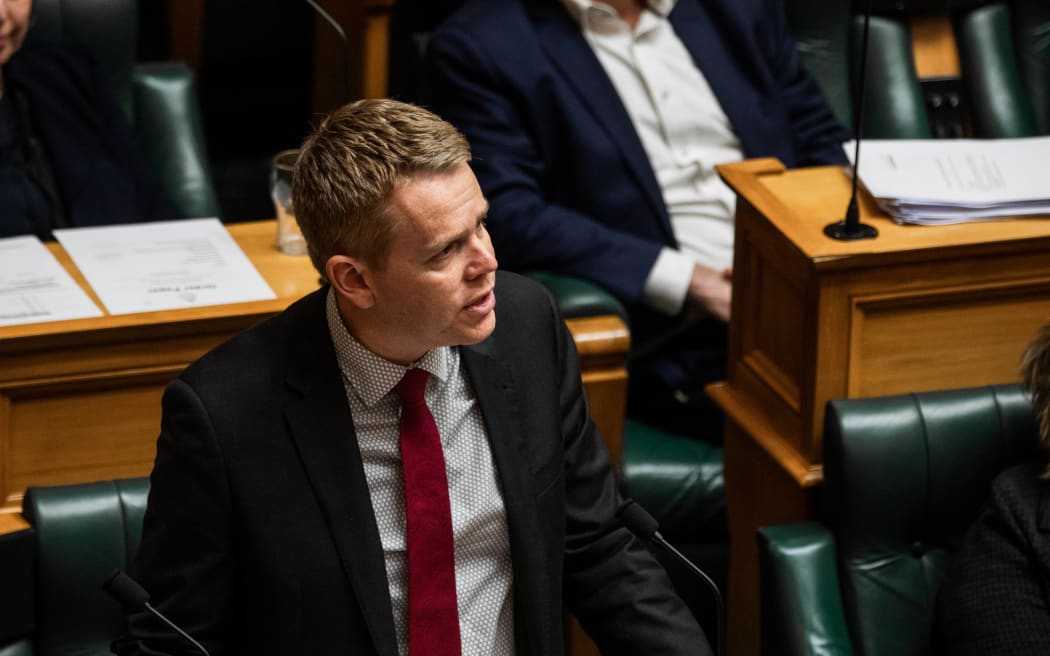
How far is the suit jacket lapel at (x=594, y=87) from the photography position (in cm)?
266

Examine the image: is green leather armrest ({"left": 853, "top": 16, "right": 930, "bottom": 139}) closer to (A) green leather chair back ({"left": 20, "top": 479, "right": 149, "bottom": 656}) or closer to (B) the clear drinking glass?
Answer: (B) the clear drinking glass

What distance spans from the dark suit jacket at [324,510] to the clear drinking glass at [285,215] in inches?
23.3

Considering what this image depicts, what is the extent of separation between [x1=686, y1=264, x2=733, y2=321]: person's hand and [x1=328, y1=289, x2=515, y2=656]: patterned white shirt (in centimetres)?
97

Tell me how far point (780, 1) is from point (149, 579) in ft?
5.65

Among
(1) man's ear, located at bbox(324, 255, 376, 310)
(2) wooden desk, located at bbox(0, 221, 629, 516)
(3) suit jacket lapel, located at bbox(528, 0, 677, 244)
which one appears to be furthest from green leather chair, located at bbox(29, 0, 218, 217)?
(1) man's ear, located at bbox(324, 255, 376, 310)

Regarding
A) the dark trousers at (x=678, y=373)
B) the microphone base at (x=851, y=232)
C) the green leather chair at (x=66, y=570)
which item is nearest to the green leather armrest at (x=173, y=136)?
the dark trousers at (x=678, y=373)

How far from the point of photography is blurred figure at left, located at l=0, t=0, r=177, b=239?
8.23 ft

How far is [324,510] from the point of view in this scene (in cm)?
158

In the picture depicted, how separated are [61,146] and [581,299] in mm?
809

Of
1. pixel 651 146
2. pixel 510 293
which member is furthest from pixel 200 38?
pixel 510 293

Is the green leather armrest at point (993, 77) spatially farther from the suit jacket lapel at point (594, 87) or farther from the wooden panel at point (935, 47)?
the suit jacket lapel at point (594, 87)

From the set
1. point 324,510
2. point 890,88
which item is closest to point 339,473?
point 324,510

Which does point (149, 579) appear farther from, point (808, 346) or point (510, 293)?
point (808, 346)

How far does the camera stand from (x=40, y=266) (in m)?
2.16
